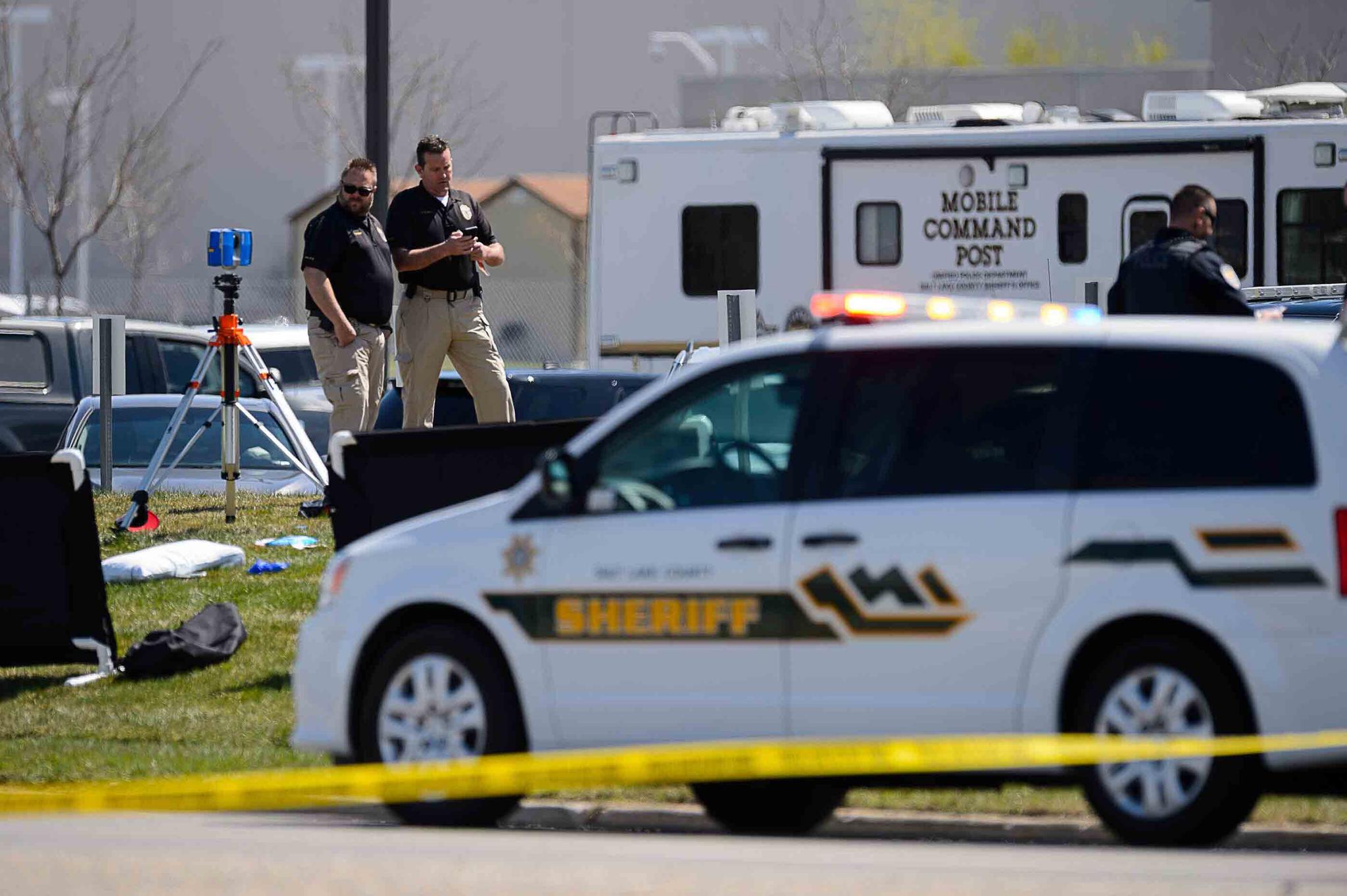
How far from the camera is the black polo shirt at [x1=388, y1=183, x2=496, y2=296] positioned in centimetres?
1141

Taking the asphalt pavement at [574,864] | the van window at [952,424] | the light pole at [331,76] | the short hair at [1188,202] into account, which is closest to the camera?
the asphalt pavement at [574,864]

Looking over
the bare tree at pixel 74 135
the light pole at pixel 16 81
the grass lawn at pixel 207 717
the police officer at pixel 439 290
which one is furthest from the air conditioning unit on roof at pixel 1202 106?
the light pole at pixel 16 81

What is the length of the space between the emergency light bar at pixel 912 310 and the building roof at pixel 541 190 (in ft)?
135

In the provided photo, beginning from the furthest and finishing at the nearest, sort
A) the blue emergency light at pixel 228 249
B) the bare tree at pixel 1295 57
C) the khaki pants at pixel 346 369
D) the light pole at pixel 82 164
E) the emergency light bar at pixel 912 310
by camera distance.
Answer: the light pole at pixel 82 164 → the bare tree at pixel 1295 57 → the blue emergency light at pixel 228 249 → the khaki pants at pixel 346 369 → the emergency light bar at pixel 912 310

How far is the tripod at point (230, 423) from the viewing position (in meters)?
12.2

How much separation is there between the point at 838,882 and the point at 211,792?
117 inches

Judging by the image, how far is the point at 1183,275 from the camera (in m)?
8.98

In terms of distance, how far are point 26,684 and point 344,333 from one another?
306 centimetres

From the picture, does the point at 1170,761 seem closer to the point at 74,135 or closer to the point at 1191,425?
the point at 1191,425

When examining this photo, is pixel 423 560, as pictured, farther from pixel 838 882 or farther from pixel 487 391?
pixel 487 391

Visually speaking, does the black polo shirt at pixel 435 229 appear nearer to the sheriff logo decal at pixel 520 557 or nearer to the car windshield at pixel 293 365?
the sheriff logo decal at pixel 520 557

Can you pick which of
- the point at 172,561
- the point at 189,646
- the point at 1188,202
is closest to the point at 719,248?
the point at 172,561

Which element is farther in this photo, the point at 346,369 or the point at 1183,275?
the point at 346,369

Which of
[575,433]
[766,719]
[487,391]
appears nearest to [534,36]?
[487,391]
